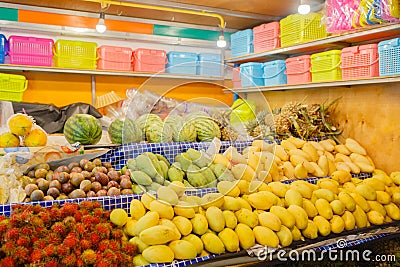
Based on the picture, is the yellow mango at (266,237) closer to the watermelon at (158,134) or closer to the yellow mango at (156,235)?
the yellow mango at (156,235)

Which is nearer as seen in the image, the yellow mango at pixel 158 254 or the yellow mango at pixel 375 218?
the yellow mango at pixel 158 254

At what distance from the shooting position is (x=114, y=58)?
14.4 ft

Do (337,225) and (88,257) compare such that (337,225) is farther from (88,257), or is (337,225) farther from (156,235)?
(88,257)

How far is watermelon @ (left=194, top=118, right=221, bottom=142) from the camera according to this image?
2746 mm

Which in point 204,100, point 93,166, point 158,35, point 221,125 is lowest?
point 93,166

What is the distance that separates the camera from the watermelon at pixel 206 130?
2746mm

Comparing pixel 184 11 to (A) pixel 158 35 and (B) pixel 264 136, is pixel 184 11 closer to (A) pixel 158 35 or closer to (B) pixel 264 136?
(A) pixel 158 35

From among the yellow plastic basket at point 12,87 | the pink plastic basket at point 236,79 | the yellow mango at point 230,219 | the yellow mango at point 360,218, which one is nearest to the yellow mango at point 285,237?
the yellow mango at point 230,219

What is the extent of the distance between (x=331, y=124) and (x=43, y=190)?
2.53 metres

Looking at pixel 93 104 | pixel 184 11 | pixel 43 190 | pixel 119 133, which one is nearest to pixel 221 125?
pixel 119 133

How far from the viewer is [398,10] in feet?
8.48

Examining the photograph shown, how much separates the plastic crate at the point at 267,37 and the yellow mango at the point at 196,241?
2.68 metres

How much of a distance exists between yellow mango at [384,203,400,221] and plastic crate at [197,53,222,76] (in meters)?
2.90

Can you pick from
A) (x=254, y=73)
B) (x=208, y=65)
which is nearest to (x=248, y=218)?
(x=254, y=73)
